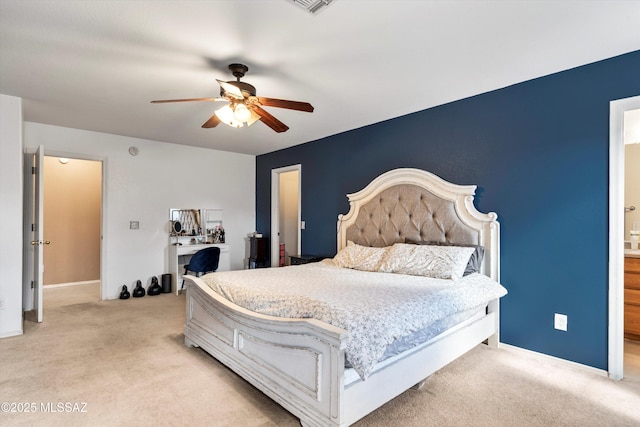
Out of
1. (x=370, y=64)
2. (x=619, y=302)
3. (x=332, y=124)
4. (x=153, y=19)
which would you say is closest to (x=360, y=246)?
(x=332, y=124)

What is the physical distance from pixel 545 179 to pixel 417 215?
1206 millimetres

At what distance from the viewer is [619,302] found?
2.51m

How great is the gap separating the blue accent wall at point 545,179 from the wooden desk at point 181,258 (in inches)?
142

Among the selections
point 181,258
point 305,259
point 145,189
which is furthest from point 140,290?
point 305,259

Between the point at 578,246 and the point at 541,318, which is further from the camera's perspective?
the point at 541,318

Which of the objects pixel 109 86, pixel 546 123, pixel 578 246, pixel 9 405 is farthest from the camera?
pixel 109 86

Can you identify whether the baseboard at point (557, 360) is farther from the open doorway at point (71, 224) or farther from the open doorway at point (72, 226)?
the open doorway at point (71, 224)

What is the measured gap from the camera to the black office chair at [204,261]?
4.95 meters

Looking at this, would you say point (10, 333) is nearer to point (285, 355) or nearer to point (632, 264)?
point (285, 355)

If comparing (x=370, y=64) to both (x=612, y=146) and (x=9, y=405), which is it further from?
(x=9, y=405)

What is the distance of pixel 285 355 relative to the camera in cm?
198

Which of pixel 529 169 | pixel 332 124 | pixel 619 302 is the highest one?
pixel 332 124

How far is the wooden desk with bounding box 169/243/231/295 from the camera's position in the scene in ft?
17.2

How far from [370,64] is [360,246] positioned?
2.02 m
